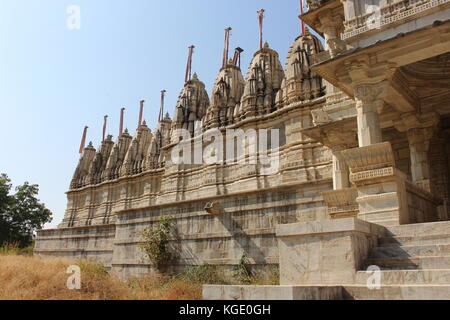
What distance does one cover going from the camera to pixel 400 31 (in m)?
8.20

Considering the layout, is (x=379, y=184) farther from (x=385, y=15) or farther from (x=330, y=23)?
(x=330, y=23)

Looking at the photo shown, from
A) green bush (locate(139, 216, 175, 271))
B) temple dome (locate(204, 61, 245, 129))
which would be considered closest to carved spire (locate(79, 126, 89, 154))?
temple dome (locate(204, 61, 245, 129))

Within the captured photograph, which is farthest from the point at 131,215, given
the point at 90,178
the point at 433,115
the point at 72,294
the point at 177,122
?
the point at 90,178

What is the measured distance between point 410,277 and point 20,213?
41.5m

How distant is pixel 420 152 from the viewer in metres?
11.3

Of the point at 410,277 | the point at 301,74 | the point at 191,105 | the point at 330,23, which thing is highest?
the point at 191,105

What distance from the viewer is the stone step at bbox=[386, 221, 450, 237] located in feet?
19.3

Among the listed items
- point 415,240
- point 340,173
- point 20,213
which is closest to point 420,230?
point 415,240

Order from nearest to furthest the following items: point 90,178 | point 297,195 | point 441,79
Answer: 1. point 441,79
2. point 297,195
3. point 90,178

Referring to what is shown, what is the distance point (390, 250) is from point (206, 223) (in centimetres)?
1183

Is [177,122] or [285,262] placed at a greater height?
[177,122]

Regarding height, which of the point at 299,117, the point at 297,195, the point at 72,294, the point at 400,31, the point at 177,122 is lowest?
the point at 72,294

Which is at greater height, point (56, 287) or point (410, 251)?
point (410, 251)

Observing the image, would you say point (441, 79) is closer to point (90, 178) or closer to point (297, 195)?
point (297, 195)
